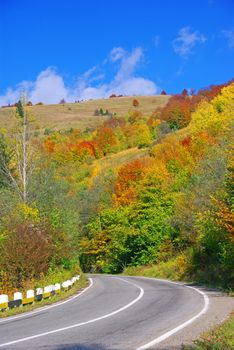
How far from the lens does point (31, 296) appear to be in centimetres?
1902

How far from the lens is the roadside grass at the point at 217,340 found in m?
8.39

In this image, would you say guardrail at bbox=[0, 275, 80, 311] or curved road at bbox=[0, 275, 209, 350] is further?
guardrail at bbox=[0, 275, 80, 311]

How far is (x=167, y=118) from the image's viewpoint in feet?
Answer: 409

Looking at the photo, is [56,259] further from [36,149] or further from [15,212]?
[36,149]

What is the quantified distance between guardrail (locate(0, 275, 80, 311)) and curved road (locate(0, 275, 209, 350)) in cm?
112

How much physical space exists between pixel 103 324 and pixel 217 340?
4.25m

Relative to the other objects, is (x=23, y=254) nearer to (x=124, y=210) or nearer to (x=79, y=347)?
(x=79, y=347)

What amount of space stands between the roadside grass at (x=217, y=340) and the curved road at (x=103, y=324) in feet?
3.05

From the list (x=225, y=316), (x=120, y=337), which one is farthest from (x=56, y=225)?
(x=120, y=337)

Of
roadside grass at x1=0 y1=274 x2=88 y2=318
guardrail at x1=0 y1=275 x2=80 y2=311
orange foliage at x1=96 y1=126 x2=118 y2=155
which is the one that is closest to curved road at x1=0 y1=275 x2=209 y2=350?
roadside grass at x1=0 y1=274 x2=88 y2=318

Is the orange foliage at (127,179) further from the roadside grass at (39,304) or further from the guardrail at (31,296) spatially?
the roadside grass at (39,304)

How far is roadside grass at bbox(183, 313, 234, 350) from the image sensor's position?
27.5ft

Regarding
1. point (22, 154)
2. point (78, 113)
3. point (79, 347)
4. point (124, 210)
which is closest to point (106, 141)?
point (78, 113)

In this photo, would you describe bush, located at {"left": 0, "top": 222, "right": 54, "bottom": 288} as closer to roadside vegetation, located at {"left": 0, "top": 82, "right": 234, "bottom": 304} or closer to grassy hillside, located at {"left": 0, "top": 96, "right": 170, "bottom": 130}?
roadside vegetation, located at {"left": 0, "top": 82, "right": 234, "bottom": 304}
